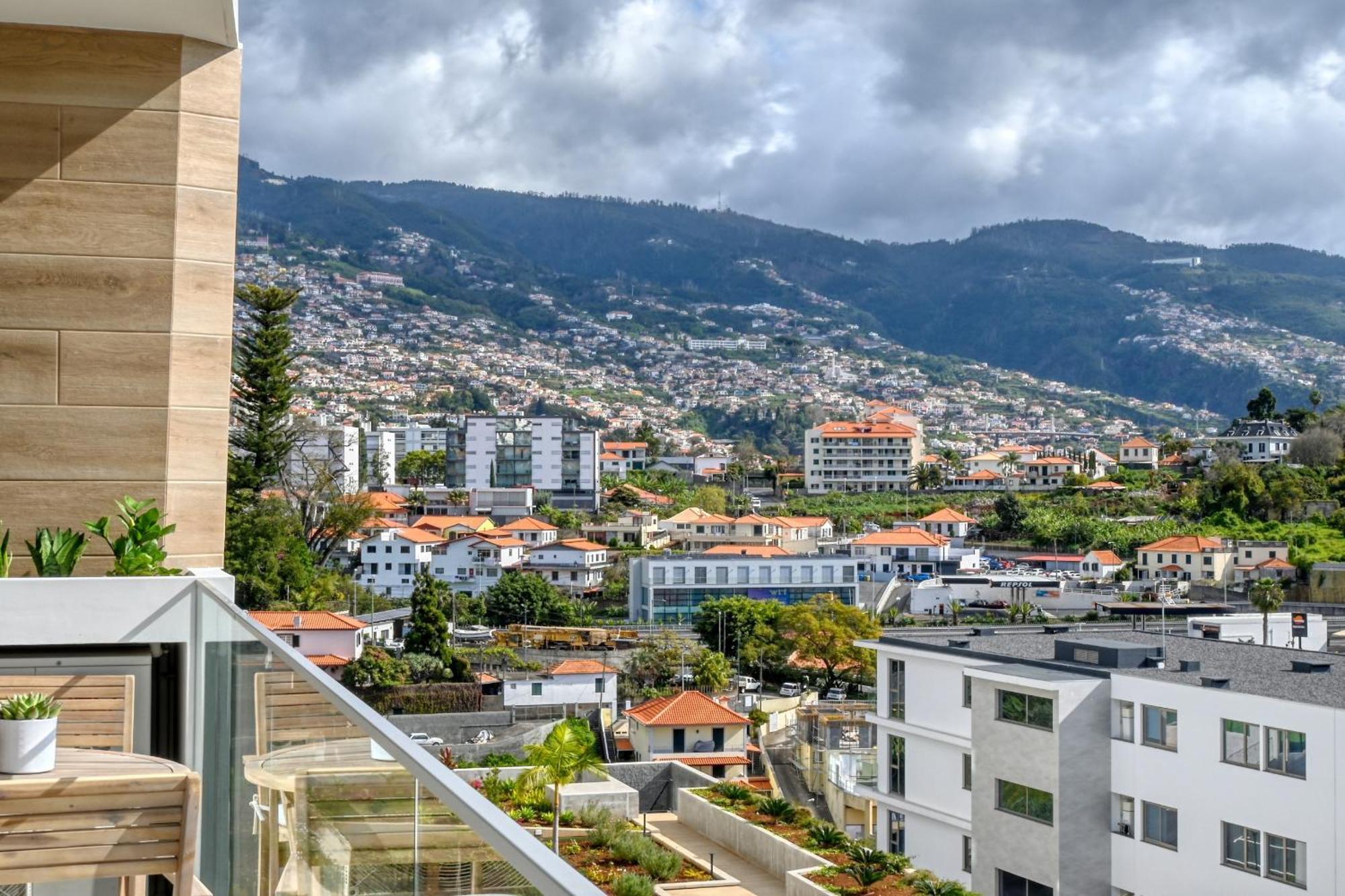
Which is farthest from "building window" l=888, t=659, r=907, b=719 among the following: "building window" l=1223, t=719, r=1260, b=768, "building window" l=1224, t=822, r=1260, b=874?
"building window" l=1224, t=822, r=1260, b=874

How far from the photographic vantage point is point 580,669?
1159 inches

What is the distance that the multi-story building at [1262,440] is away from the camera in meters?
63.9

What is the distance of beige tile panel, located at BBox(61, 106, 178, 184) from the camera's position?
3.67 meters

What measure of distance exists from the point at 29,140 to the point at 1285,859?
500 inches

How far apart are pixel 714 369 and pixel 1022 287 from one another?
7713 cm

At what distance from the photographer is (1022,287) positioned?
18838cm

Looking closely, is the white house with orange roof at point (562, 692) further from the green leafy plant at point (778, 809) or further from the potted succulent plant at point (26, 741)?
the potted succulent plant at point (26, 741)

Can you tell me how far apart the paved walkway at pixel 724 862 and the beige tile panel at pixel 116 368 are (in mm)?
8560

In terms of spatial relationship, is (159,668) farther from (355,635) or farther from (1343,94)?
(1343,94)

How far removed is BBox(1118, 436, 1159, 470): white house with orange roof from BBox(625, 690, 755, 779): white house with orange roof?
55747 mm

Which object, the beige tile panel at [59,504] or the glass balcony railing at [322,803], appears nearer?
the glass balcony railing at [322,803]

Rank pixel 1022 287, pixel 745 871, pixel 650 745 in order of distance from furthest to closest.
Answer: pixel 1022 287, pixel 650 745, pixel 745 871

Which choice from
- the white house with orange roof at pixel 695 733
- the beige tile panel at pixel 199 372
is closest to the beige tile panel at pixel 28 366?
the beige tile panel at pixel 199 372

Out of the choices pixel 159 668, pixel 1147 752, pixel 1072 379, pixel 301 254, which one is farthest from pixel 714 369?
pixel 159 668
